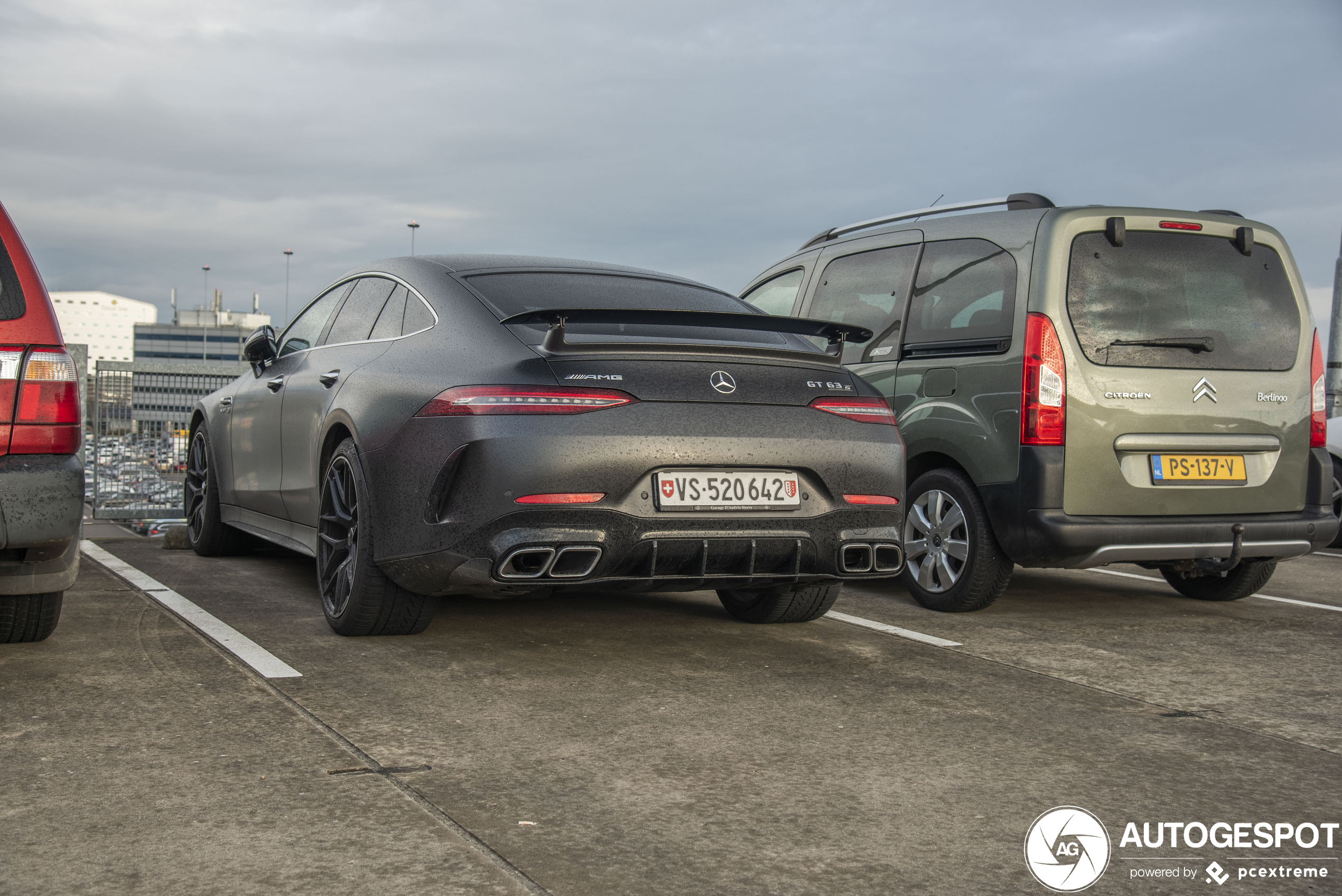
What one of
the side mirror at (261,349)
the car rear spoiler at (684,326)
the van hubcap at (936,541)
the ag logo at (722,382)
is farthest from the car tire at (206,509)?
the ag logo at (722,382)

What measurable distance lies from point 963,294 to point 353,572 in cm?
315

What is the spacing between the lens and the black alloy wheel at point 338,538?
4699 millimetres

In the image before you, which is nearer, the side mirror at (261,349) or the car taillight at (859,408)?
the car taillight at (859,408)

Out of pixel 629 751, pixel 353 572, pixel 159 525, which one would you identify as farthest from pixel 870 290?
pixel 159 525

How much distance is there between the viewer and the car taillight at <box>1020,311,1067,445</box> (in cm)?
535

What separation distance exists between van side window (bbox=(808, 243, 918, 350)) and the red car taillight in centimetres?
360

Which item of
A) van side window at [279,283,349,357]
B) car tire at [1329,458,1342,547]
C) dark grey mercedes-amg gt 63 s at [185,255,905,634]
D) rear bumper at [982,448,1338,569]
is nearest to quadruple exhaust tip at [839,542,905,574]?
dark grey mercedes-amg gt 63 s at [185,255,905,634]

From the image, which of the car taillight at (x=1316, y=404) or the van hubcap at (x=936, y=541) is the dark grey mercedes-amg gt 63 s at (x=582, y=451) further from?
the car taillight at (x=1316, y=404)

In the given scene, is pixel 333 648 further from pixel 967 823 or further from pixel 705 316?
pixel 967 823

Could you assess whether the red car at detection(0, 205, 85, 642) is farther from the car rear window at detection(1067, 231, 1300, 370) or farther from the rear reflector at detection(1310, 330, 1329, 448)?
the rear reflector at detection(1310, 330, 1329, 448)

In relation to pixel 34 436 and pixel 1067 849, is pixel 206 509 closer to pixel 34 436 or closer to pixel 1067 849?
pixel 34 436

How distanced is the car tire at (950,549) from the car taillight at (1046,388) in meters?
0.50

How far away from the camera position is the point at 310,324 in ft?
20.2

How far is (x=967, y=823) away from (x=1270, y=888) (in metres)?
0.62
